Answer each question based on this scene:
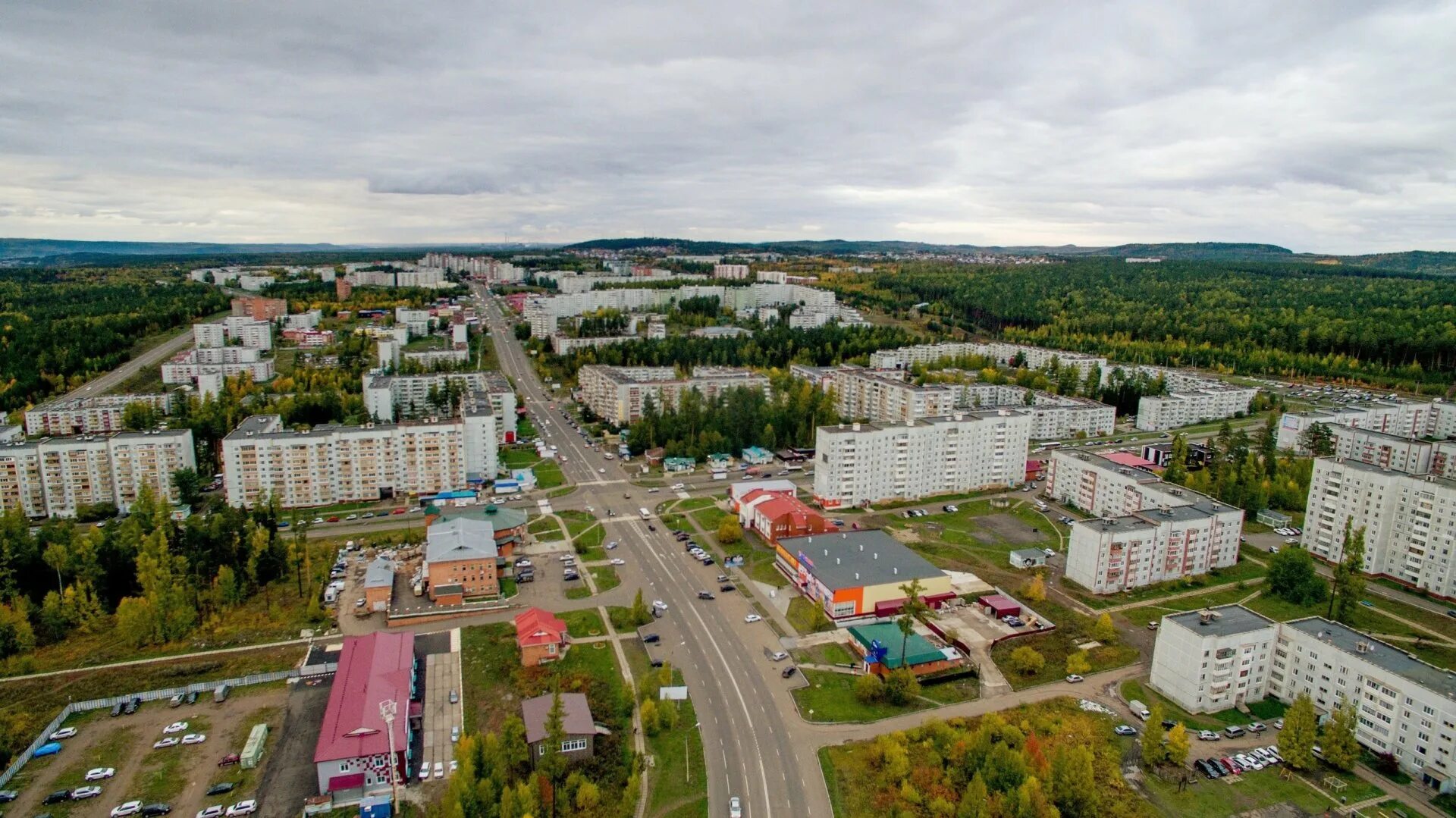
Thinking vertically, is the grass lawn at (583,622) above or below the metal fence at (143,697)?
above

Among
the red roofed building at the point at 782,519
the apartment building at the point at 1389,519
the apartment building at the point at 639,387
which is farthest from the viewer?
the apartment building at the point at 639,387

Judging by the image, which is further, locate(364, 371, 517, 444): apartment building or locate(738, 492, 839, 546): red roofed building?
locate(364, 371, 517, 444): apartment building

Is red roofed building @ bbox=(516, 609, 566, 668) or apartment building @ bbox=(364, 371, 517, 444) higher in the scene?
apartment building @ bbox=(364, 371, 517, 444)

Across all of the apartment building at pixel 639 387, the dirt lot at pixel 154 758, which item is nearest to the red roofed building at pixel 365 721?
the dirt lot at pixel 154 758

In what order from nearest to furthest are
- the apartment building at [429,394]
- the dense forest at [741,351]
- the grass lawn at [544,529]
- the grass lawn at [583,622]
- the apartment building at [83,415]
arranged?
the grass lawn at [583,622] → the grass lawn at [544,529] → the apartment building at [83,415] → the apartment building at [429,394] → the dense forest at [741,351]

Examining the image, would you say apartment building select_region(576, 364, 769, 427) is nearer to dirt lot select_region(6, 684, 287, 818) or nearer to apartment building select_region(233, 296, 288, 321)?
dirt lot select_region(6, 684, 287, 818)

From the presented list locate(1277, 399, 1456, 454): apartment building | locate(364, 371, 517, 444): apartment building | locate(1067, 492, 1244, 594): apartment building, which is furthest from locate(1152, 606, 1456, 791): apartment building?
locate(364, 371, 517, 444): apartment building

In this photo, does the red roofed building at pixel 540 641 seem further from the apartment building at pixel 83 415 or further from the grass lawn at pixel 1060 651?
the apartment building at pixel 83 415
